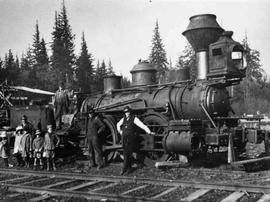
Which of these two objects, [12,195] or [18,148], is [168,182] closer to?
[12,195]

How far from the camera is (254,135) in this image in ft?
30.3

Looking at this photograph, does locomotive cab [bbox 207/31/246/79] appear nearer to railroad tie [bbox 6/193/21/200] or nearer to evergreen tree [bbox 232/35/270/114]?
railroad tie [bbox 6/193/21/200]

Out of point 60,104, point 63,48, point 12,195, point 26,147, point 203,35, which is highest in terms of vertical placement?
point 63,48

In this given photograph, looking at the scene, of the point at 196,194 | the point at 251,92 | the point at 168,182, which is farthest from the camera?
the point at 251,92

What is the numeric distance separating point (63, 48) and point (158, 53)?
15004 mm

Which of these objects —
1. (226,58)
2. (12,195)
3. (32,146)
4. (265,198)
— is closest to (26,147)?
(32,146)

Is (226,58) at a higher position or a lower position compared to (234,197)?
higher

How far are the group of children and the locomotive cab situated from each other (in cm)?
497

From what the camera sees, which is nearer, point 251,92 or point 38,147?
point 38,147

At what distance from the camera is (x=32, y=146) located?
10.7 m

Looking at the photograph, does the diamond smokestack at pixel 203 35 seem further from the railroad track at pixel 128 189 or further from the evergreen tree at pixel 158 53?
the evergreen tree at pixel 158 53

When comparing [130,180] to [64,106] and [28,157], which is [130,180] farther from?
[64,106]

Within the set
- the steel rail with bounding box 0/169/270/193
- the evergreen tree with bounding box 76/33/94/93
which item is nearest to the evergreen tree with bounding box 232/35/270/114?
the evergreen tree with bounding box 76/33/94/93

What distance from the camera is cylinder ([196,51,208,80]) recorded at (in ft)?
32.5
